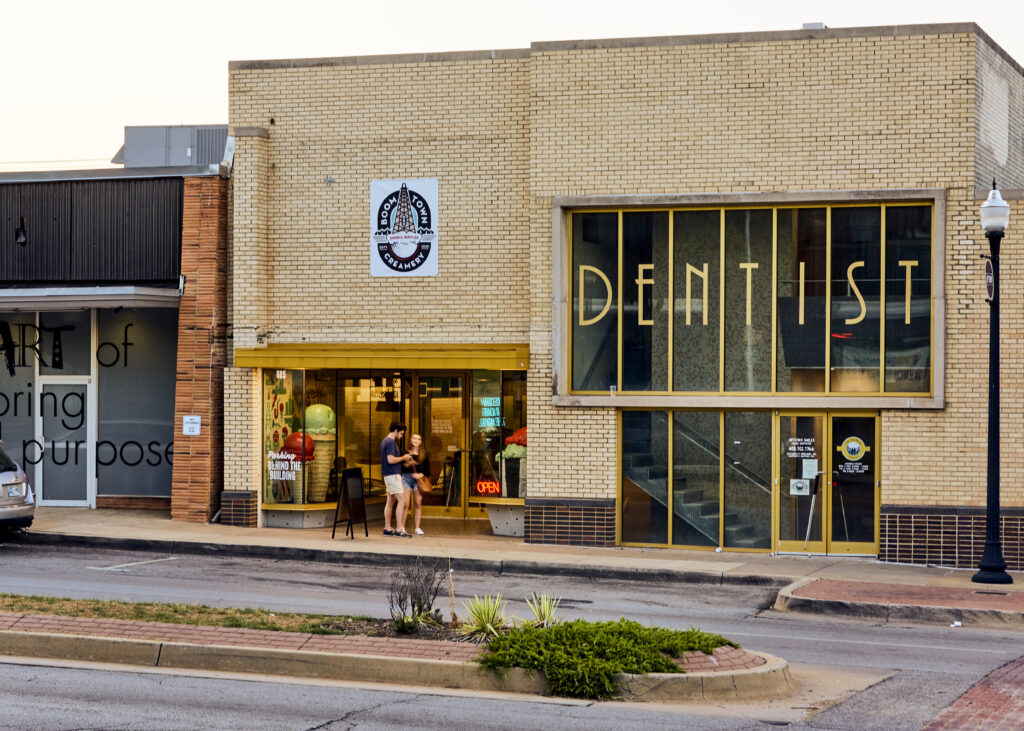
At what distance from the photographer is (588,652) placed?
9945mm

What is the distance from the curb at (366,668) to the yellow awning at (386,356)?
927 cm

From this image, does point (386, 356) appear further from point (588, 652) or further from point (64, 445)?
point (588, 652)

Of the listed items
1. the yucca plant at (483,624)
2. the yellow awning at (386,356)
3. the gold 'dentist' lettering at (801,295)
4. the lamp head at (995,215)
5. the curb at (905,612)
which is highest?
the lamp head at (995,215)

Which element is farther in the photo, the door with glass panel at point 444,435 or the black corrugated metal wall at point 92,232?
the door with glass panel at point 444,435

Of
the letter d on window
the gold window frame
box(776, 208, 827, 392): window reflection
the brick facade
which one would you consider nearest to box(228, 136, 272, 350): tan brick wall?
the brick facade

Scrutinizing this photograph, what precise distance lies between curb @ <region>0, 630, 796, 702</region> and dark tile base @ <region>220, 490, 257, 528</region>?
31.3 feet

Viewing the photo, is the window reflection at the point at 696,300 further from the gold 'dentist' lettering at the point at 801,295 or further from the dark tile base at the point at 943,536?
the dark tile base at the point at 943,536

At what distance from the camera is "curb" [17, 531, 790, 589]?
646 inches

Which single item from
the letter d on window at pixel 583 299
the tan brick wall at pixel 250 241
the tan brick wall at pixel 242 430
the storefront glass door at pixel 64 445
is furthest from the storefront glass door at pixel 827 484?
the storefront glass door at pixel 64 445

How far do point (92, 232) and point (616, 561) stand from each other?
10718mm

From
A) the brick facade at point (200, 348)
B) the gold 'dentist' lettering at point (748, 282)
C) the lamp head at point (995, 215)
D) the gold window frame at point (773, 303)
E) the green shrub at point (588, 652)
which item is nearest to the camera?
the green shrub at point (588, 652)

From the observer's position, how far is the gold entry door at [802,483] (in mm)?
18250

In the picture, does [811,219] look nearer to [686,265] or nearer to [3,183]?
[686,265]

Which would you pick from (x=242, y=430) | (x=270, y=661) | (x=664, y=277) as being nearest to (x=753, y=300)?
(x=664, y=277)
